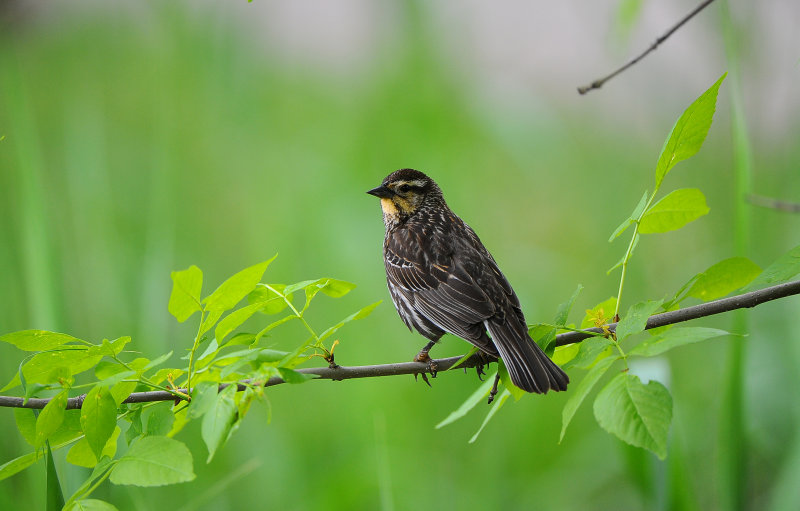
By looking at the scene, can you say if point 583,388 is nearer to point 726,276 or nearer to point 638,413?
point 638,413

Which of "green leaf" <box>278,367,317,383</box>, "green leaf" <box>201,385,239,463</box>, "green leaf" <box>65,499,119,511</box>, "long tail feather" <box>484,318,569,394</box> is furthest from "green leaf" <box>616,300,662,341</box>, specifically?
"green leaf" <box>65,499,119,511</box>

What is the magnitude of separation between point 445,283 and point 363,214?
1360 millimetres

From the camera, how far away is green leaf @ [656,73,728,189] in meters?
1.37

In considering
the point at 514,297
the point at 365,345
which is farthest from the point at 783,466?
the point at 365,345

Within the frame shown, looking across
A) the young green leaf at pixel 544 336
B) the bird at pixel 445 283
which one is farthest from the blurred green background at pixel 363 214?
the young green leaf at pixel 544 336

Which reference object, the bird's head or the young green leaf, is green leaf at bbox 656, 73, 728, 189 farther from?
the bird's head

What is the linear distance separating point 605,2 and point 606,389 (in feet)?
14.0

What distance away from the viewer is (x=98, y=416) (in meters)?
1.30

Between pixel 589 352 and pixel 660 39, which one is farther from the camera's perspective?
pixel 660 39

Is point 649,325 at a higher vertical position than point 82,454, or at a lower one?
higher

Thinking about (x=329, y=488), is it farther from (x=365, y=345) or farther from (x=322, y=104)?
(x=322, y=104)

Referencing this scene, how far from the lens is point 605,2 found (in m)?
4.89

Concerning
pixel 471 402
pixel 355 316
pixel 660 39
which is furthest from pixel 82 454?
pixel 660 39

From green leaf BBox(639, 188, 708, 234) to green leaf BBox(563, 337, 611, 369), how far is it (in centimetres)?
28
